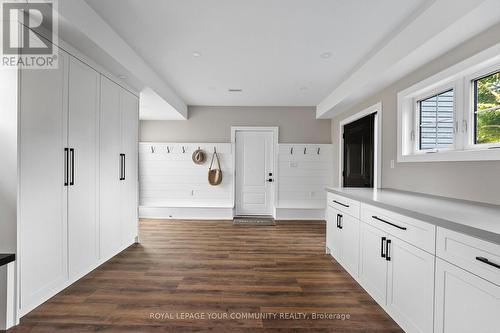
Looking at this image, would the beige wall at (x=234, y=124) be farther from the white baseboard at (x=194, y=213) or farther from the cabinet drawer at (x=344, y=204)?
the cabinet drawer at (x=344, y=204)

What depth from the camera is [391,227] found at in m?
2.03

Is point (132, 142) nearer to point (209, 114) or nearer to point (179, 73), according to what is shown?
point (179, 73)

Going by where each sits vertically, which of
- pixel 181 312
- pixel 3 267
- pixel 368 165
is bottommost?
pixel 181 312

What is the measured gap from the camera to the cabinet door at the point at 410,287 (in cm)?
162

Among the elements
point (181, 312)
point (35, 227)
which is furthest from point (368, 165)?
point (35, 227)

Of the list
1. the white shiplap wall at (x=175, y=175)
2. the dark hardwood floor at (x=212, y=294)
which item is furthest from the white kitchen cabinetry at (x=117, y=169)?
the white shiplap wall at (x=175, y=175)

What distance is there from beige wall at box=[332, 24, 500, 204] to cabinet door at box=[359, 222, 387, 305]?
807 millimetres

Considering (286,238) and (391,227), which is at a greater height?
Result: (391,227)

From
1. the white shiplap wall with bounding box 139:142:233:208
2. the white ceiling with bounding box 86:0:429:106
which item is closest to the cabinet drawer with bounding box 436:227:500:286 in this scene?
the white ceiling with bounding box 86:0:429:106

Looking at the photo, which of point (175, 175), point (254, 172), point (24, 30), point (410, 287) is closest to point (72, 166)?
point (24, 30)

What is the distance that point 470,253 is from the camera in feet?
4.32

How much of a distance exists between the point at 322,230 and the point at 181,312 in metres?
3.31

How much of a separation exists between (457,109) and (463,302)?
5.77 ft

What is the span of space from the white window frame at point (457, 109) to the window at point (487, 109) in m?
0.03
